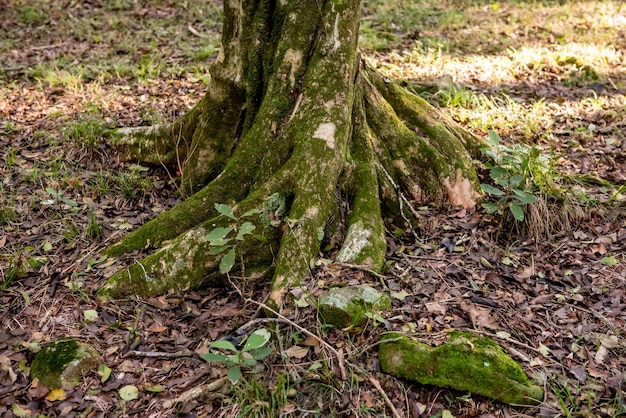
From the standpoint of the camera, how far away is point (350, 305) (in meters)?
3.18

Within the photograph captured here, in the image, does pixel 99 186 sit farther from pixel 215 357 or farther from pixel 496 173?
pixel 496 173

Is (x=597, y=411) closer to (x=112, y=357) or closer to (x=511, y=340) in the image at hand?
(x=511, y=340)

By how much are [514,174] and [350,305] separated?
2.05 meters

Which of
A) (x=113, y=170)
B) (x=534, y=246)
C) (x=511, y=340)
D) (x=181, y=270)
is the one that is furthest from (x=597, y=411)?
(x=113, y=170)

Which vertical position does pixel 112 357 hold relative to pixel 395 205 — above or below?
below

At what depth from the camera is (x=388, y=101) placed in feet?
16.3

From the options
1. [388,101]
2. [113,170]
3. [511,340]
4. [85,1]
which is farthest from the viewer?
[85,1]

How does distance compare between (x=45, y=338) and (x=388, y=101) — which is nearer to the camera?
(x=45, y=338)

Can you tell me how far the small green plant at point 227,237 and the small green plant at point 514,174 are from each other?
1.82 m

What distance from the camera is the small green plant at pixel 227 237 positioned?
334 centimetres

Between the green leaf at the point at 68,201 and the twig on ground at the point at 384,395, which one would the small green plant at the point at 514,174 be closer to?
the twig on ground at the point at 384,395

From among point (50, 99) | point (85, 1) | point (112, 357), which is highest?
point (85, 1)

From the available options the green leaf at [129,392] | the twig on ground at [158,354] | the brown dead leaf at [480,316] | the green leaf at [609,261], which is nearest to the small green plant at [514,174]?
the green leaf at [609,261]

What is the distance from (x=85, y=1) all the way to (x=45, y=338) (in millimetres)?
8582
